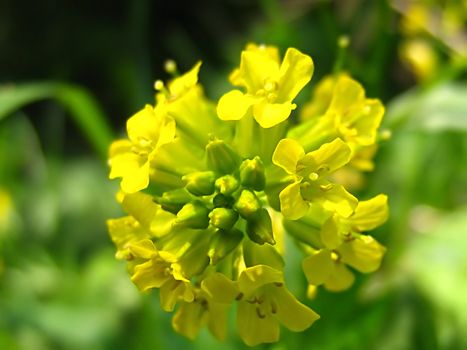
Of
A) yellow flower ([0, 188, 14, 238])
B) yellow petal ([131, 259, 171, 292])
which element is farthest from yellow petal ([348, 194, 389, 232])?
yellow flower ([0, 188, 14, 238])

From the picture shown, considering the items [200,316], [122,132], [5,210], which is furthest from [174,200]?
[122,132]

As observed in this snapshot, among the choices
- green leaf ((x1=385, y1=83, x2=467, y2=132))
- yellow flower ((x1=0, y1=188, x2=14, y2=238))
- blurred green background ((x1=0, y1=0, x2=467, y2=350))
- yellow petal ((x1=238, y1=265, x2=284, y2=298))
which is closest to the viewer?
yellow petal ((x1=238, y1=265, x2=284, y2=298))

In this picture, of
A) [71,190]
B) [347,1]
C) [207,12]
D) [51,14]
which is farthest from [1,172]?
[347,1]

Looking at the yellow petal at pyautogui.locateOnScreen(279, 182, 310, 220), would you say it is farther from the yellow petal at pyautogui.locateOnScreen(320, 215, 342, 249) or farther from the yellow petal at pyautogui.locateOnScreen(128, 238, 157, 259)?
the yellow petal at pyautogui.locateOnScreen(128, 238, 157, 259)

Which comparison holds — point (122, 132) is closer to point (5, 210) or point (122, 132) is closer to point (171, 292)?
point (5, 210)

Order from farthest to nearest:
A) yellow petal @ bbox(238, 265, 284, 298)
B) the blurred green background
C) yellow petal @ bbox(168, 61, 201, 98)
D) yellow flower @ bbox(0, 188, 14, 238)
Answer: yellow flower @ bbox(0, 188, 14, 238) → the blurred green background → yellow petal @ bbox(168, 61, 201, 98) → yellow petal @ bbox(238, 265, 284, 298)

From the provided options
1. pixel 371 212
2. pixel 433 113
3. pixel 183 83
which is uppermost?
pixel 183 83

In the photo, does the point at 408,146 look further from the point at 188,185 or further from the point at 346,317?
the point at 188,185
